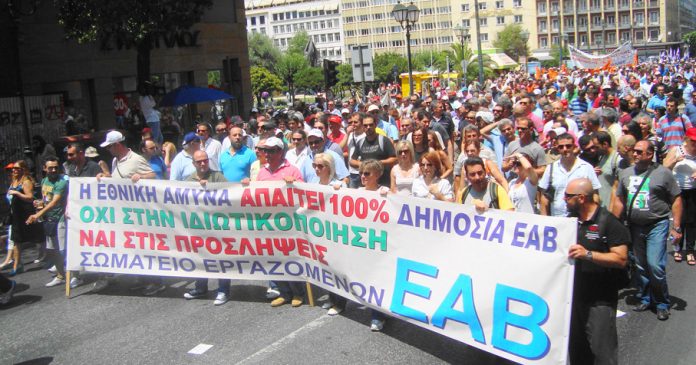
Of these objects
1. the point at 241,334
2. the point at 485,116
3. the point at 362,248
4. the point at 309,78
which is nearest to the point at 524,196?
the point at 362,248

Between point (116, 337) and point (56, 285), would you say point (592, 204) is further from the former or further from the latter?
point (56, 285)

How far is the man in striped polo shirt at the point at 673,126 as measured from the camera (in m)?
11.2

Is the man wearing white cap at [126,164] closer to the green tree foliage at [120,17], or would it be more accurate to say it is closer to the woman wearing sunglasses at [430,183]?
the woman wearing sunglasses at [430,183]

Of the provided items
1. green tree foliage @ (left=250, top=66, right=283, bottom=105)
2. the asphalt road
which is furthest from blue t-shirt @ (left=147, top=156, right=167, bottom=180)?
green tree foliage @ (left=250, top=66, right=283, bottom=105)

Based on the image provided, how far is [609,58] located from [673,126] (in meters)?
22.2

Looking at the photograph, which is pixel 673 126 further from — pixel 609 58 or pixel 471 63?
pixel 471 63

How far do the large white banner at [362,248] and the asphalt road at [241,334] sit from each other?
34 centimetres

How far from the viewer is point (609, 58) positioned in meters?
31.9

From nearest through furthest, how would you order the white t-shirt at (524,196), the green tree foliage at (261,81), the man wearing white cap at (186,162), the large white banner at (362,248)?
the large white banner at (362,248), the white t-shirt at (524,196), the man wearing white cap at (186,162), the green tree foliage at (261,81)

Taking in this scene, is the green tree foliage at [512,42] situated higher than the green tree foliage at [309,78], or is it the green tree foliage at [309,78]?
the green tree foliage at [512,42]

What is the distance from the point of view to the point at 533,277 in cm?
482

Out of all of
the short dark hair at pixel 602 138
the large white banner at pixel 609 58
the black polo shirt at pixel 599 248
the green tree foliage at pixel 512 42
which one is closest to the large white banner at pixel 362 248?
the black polo shirt at pixel 599 248

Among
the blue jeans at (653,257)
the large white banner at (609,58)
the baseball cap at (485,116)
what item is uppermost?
the large white banner at (609,58)

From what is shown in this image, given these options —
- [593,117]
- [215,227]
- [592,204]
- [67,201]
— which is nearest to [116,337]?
[215,227]
